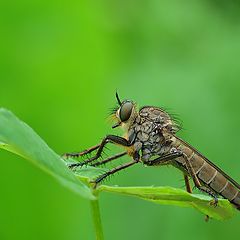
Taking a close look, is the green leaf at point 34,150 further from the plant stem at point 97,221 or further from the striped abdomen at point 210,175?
the striped abdomen at point 210,175

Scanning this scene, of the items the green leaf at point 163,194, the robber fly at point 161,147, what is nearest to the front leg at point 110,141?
the robber fly at point 161,147

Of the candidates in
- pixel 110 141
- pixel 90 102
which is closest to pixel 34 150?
pixel 110 141

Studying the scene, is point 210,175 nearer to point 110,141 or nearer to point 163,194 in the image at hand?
point 110,141

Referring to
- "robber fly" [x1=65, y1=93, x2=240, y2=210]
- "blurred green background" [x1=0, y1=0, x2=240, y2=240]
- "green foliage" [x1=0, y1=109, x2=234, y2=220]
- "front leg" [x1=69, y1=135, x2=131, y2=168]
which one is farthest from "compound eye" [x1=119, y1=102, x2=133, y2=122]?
"green foliage" [x1=0, y1=109, x2=234, y2=220]

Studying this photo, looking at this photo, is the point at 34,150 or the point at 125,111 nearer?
the point at 34,150

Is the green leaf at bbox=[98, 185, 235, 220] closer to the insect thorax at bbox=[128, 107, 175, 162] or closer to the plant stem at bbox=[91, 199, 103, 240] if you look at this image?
the plant stem at bbox=[91, 199, 103, 240]

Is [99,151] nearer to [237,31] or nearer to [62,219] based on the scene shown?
[62,219]
